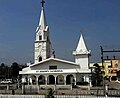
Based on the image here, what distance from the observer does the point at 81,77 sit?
49.2m

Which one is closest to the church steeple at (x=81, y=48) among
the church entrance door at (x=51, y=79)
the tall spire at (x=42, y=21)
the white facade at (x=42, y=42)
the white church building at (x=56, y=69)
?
the white church building at (x=56, y=69)

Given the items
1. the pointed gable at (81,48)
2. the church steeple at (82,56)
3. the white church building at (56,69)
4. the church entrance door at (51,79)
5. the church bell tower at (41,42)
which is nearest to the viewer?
the white church building at (56,69)

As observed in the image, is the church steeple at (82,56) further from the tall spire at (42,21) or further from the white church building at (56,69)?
the tall spire at (42,21)

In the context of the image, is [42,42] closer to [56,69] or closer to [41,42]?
[41,42]

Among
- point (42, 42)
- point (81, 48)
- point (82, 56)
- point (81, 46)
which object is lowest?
point (82, 56)

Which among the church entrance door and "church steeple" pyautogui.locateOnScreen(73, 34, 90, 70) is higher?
"church steeple" pyautogui.locateOnScreen(73, 34, 90, 70)

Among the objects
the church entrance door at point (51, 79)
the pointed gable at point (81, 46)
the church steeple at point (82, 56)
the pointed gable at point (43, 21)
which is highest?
the pointed gable at point (43, 21)

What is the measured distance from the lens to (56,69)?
49.8m

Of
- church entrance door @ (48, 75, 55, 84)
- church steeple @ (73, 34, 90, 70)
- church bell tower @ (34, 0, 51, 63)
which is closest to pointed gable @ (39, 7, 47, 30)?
church bell tower @ (34, 0, 51, 63)

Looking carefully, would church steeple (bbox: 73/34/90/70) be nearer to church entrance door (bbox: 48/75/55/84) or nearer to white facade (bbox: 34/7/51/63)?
church entrance door (bbox: 48/75/55/84)

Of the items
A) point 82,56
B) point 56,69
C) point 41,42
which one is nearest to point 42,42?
point 41,42

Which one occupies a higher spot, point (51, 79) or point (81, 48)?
point (81, 48)

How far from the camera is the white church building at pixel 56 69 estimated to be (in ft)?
161

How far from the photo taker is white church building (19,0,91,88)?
48963mm
